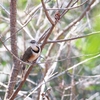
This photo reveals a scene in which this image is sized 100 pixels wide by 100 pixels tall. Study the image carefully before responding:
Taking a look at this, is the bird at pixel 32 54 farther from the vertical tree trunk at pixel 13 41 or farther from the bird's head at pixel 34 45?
the vertical tree trunk at pixel 13 41

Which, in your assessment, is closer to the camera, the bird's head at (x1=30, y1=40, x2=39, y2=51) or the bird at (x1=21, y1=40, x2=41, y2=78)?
the bird's head at (x1=30, y1=40, x2=39, y2=51)

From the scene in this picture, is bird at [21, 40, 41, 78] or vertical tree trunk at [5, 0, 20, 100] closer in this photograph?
vertical tree trunk at [5, 0, 20, 100]

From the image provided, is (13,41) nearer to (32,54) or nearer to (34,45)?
(34,45)

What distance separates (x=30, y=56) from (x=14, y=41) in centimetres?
35

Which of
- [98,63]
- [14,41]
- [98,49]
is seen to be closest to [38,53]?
[14,41]

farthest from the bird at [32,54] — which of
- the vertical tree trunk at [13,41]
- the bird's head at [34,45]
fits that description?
the vertical tree trunk at [13,41]

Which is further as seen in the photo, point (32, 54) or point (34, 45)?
point (32, 54)

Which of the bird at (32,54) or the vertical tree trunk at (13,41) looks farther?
the bird at (32,54)

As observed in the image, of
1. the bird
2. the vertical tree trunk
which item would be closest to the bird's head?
the bird

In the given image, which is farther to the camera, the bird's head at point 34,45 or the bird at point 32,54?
the bird at point 32,54

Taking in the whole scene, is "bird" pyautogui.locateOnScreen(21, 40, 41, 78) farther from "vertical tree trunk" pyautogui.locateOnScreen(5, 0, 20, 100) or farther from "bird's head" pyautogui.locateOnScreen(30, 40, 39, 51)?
"vertical tree trunk" pyautogui.locateOnScreen(5, 0, 20, 100)

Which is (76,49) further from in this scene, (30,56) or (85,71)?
(30,56)

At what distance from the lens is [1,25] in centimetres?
451

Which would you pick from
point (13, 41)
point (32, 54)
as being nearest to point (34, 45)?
point (13, 41)
